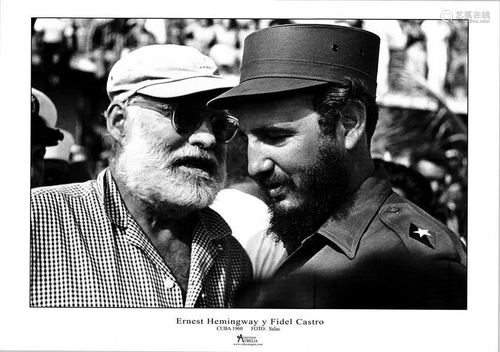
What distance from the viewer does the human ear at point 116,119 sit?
223 inches

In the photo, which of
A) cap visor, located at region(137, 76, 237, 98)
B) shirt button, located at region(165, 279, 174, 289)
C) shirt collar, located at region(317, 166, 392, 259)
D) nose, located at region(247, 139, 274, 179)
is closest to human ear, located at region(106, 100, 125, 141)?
cap visor, located at region(137, 76, 237, 98)

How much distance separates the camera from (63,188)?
18.7ft

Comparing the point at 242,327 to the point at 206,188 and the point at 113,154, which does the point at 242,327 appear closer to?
the point at 206,188

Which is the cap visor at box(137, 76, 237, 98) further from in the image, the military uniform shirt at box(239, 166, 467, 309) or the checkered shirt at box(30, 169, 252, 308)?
the military uniform shirt at box(239, 166, 467, 309)

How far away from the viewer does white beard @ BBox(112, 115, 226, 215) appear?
559 centimetres

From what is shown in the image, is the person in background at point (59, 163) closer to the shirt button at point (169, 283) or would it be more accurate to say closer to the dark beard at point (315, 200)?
the shirt button at point (169, 283)

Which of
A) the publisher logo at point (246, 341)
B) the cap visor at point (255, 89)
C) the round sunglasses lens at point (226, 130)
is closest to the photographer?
the cap visor at point (255, 89)

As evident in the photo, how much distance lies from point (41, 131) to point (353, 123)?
2.54 meters

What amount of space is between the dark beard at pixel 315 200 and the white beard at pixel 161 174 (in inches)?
21.8

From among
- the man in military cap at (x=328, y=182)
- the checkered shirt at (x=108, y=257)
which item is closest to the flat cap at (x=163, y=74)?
the man in military cap at (x=328, y=182)

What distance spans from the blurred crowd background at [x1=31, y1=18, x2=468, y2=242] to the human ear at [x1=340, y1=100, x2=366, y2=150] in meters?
0.15

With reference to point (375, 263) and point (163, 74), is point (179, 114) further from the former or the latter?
point (375, 263)
